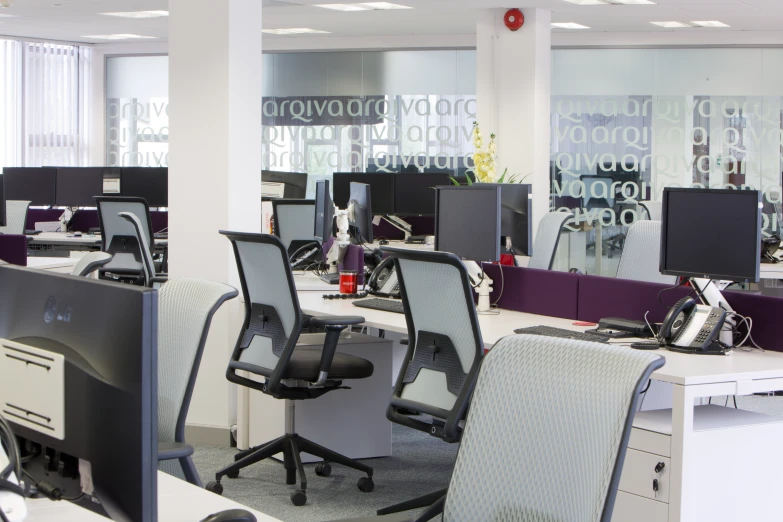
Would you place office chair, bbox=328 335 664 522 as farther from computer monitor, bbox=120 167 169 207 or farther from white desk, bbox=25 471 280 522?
computer monitor, bbox=120 167 169 207

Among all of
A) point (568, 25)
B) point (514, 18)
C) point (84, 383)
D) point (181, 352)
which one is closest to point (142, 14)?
point (514, 18)

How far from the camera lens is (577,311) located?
415 centimetres

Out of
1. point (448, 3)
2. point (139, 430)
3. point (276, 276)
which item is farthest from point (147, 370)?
point (448, 3)

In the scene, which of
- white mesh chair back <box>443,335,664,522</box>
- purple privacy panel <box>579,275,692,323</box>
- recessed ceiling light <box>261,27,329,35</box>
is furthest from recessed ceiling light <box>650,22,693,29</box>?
white mesh chair back <box>443,335,664,522</box>

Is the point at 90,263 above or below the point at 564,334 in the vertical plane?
above

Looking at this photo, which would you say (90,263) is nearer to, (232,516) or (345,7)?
(232,516)

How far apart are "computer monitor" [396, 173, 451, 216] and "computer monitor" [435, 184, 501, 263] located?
363 centimetres

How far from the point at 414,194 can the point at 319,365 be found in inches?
170

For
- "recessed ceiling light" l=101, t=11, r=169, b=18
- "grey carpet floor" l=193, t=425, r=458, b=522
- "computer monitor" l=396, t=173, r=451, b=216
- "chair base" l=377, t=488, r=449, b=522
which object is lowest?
"grey carpet floor" l=193, t=425, r=458, b=522

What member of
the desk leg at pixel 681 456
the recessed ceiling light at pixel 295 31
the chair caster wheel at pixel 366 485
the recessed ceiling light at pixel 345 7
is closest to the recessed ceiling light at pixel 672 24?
the recessed ceiling light at pixel 345 7

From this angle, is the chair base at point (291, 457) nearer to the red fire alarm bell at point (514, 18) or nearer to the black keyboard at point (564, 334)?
the black keyboard at point (564, 334)

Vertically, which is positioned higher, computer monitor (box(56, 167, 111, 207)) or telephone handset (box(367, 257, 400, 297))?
computer monitor (box(56, 167, 111, 207))

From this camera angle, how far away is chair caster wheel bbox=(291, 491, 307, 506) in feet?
13.3

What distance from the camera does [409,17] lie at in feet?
31.3
